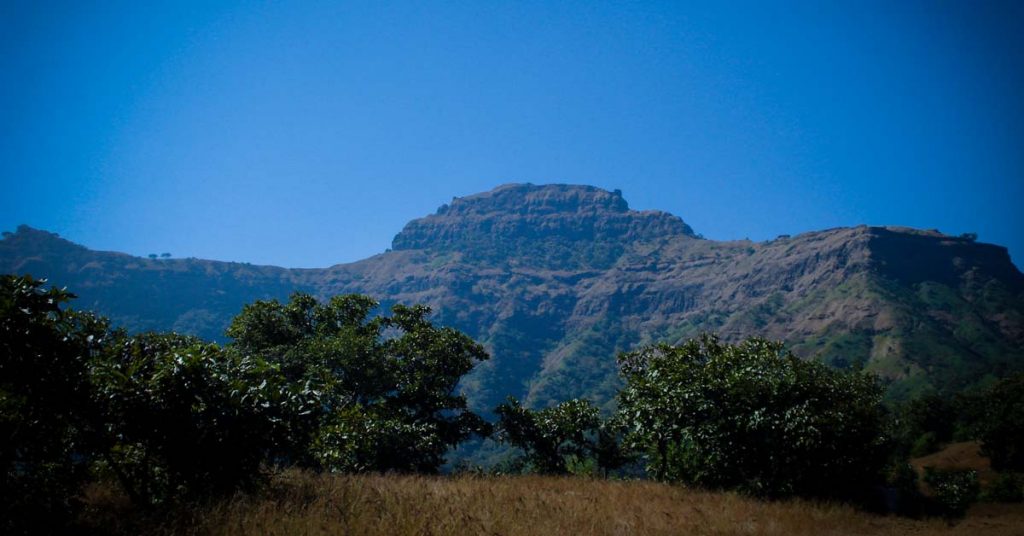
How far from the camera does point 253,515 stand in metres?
6.02

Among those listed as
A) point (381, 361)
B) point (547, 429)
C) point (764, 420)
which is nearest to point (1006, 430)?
point (547, 429)

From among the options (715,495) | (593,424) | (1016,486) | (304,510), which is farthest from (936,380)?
(304,510)

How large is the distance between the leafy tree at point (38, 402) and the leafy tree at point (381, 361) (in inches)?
444

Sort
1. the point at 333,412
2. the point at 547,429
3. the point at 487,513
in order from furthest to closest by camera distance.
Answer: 1. the point at 547,429
2. the point at 333,412
3. the point at 487,513

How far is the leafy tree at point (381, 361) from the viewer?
18219 millimetres

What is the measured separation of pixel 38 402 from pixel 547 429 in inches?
897

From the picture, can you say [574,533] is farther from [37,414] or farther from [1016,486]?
[1016,486]

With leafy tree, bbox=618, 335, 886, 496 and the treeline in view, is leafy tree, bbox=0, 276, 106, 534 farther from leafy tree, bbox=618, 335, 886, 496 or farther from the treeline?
leafy tree, bbox=618, 335, 886, 496

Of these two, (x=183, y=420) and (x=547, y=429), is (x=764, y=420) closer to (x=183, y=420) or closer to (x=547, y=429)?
(x=547, y=429)

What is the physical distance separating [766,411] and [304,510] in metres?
13.3

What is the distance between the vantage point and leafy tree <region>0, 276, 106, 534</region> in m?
5.29

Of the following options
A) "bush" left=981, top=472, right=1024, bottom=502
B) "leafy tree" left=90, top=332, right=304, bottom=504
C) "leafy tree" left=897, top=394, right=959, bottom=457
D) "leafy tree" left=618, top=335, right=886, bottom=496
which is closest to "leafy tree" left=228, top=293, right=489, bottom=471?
"leafy tree" left=618, top=335, right=886, bottom=496

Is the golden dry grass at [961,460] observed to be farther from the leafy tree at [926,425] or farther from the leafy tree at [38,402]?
the leafy tree at [38,402]

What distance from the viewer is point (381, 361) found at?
71.3ft
